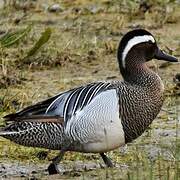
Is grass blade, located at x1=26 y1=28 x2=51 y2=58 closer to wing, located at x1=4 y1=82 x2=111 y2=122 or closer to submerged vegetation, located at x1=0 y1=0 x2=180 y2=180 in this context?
submerged vegetation, located at x1=0 y1=0 x2=180 y2=180

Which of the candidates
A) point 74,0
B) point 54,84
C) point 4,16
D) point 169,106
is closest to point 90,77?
point 54,84

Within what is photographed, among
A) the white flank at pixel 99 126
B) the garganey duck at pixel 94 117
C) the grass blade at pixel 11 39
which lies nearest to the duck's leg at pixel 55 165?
→ the garganey duck at pixel 94 117

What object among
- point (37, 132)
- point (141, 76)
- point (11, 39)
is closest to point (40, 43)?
point (11, 39)

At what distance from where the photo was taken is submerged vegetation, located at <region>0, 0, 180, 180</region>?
Answer: 316 inches

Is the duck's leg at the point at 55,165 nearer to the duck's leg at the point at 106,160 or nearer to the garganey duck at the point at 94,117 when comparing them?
the garganey duck at the point at 94,117

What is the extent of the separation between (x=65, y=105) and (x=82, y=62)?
406 centimetres

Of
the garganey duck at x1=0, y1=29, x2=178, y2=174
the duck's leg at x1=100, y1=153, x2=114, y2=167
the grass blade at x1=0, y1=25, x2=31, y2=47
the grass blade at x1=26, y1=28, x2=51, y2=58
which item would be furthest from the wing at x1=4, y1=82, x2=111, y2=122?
the grass blade at x1=26, y1=28, x2=51, y2=58

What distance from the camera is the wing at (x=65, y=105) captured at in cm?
790

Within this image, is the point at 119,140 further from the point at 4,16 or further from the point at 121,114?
the point at 4,16

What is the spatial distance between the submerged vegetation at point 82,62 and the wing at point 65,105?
0.41 m

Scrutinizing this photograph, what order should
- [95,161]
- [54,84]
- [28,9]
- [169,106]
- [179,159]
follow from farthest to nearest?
[28,9] < [54,84] < [169,106] < [95,161] < [179,159]

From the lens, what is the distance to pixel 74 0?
582 inches

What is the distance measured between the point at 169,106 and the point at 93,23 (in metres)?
3.77

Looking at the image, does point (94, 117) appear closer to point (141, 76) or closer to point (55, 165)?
point (55, 165)
